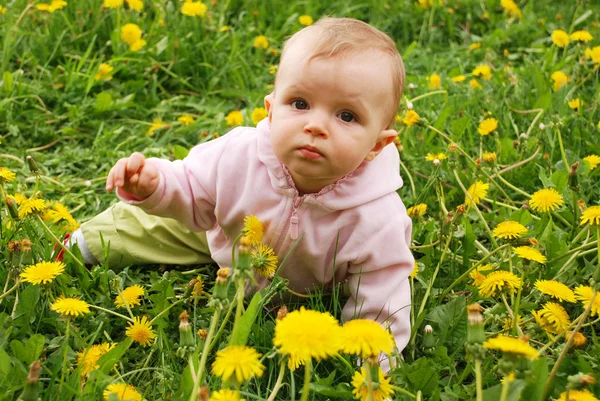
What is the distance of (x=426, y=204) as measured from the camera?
2.12 m

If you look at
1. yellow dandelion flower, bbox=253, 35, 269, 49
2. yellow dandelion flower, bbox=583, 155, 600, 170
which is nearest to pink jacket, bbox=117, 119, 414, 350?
yellow dandelion flower, bbox=583, 155, 600, 170

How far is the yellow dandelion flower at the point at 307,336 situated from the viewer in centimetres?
99

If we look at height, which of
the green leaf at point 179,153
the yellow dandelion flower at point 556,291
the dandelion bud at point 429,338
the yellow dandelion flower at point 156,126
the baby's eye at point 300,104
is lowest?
the yellow dandelion flower at point 156,126

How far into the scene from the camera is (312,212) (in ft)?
5.30

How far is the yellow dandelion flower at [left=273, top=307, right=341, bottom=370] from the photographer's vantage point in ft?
3.24

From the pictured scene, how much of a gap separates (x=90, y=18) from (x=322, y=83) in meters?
1.76

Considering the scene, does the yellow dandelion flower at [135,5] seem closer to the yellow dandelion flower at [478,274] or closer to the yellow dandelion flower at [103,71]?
the yellow dandelion flower at [103,71]

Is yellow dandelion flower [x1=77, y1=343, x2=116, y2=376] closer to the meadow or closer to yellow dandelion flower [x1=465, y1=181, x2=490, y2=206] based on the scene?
the meadow

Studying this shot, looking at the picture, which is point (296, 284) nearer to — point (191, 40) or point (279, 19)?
point (191, 40)

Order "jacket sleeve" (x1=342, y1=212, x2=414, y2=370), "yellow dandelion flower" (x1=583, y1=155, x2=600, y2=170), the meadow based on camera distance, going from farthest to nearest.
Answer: "yellow dandelion flower" (x1=583, y1=155, x2=600, y2=170), "jacket sleeve" (x1=342, y1=212, x2=414, y2=370), the meadow

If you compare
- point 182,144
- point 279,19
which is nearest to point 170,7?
point 279,19

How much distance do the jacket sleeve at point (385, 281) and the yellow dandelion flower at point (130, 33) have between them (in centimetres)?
156

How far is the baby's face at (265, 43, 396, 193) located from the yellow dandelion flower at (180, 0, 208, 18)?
58.9 inches

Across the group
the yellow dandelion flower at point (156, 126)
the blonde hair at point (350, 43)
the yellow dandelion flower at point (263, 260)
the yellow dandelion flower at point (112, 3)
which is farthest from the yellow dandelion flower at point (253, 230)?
the yellow dandelion flower at point (112, 3)
